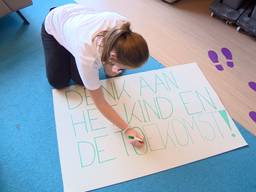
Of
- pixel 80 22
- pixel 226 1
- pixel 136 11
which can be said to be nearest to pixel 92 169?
pixel 80 22

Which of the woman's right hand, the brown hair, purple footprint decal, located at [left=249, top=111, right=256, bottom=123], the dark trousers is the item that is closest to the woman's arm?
the woman's right hand

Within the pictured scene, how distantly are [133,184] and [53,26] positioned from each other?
711mm

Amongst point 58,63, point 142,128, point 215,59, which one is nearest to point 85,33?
point 58,63

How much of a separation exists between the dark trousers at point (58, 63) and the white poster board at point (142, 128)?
54mm

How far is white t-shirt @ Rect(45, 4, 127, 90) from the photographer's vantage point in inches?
30.0

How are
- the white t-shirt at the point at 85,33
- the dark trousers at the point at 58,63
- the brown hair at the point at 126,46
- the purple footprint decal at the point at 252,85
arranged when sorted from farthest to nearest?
the purple footprint decal at the point at 252,85 → the dark trousers at the point at 58,63 → the white t-shirt at the point at 85,33 → the brown hair at the point at 126,46

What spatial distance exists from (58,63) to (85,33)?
339 millimetres

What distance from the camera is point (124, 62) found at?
665mm

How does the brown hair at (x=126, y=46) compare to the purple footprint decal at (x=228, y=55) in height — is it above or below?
above

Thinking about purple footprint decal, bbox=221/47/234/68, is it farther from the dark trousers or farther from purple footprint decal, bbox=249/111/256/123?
the dark trousers

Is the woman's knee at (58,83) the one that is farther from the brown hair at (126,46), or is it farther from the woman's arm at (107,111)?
the brown hair at (126,46)

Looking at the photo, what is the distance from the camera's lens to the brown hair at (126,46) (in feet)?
2.10

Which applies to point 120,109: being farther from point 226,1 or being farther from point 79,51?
point 226,1

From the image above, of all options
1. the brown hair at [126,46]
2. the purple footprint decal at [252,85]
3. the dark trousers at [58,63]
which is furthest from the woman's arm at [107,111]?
the purple footprint decal at [252,85]
